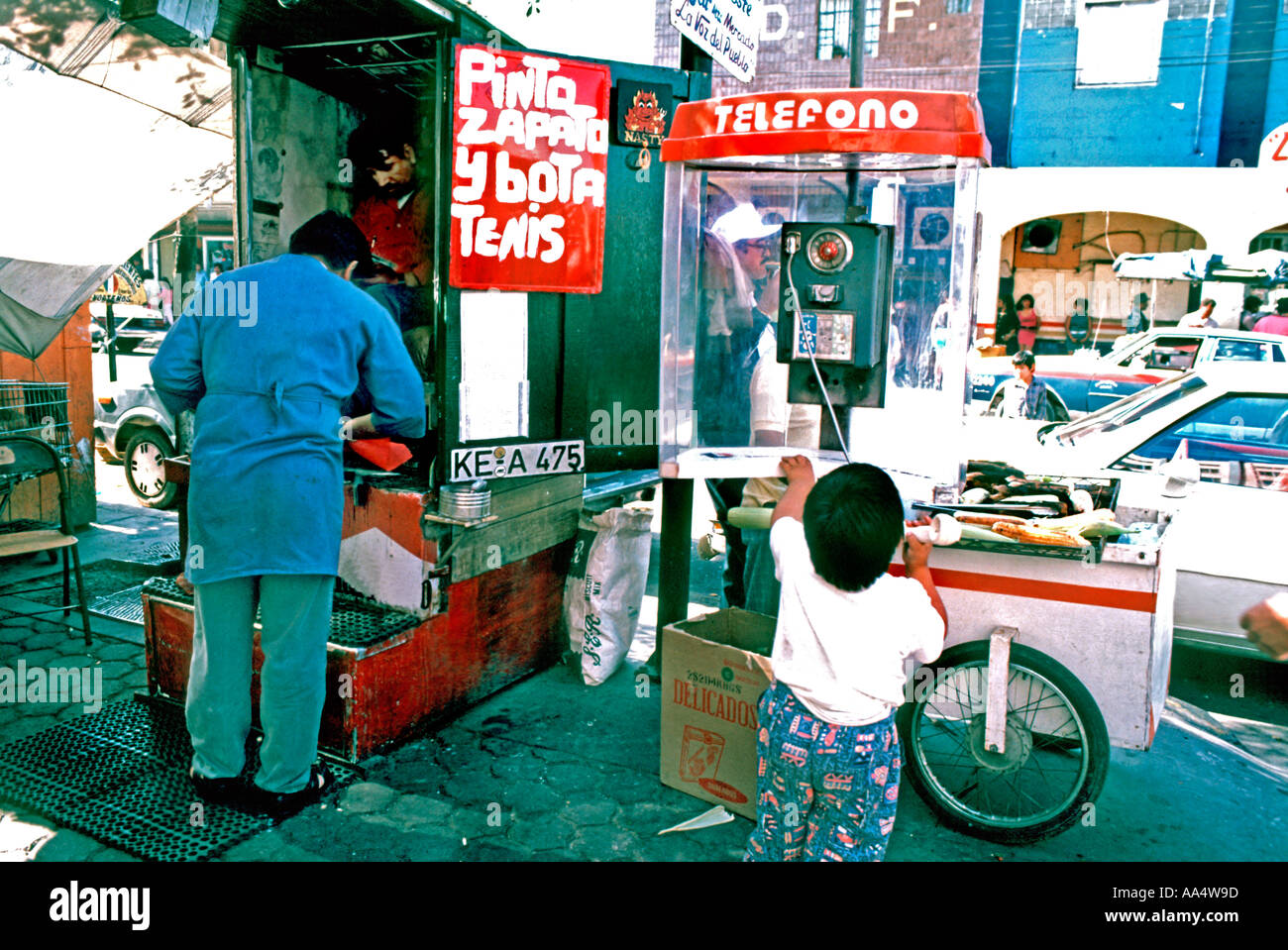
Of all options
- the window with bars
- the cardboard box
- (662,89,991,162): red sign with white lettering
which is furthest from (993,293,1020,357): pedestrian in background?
the cardboard box

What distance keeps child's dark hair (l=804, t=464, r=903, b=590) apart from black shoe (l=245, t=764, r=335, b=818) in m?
2.02

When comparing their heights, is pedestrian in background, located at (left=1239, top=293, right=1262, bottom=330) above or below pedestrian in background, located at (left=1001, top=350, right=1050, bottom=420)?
above

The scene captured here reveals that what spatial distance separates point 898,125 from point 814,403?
119cm

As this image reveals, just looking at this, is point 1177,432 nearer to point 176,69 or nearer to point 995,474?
point 995,474

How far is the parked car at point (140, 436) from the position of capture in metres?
7.63

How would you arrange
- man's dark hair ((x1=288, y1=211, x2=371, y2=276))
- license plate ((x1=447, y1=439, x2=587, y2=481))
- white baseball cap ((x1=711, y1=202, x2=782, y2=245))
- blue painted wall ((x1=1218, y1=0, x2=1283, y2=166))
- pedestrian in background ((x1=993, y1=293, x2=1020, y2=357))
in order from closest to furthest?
man's dark hair ((x1=288, y1=211, x2=371, y2=276))
license plate ((x1=447, y1=439, x2=587, y2=481))
white baseball cap ((x1=711, y1=202, x2=782, y2=245))
blue painted wall ((x1=1218, y1=0, x2=1283, y2=166))
pedestrian in background ((x1=993, y1=293, x2=1020, y2=357))

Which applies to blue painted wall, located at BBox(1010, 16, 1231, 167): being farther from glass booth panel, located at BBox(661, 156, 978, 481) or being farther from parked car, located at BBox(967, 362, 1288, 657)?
glass booth panel, located at BBox(661, 156, 978, 481)

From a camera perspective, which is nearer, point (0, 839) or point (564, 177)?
point (0, 839)

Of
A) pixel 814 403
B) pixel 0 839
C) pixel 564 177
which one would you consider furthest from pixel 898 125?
pixel 0 839

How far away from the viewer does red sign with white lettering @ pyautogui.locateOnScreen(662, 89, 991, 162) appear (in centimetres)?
356

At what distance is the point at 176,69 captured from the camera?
15.8 feet

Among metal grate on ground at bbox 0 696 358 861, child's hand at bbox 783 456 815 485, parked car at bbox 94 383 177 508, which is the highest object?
child's hand at bbox 783 456 815 485

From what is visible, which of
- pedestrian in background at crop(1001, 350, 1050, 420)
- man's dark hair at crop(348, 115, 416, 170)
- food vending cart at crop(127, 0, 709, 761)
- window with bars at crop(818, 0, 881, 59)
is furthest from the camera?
window with bars at crop(818, 0, 881, 59)

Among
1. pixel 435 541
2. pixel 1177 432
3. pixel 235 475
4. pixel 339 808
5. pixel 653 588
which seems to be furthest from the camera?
pixel 653 588
